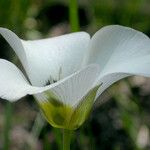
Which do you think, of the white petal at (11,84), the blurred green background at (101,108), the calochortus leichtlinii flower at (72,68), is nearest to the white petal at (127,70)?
the calochortus leichtlinii flower at (72,68)

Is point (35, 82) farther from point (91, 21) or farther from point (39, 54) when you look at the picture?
point (91, 21)

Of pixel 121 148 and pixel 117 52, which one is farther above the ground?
pixel 117 52

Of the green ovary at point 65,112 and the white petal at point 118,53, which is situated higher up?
the white petal at point 118,53

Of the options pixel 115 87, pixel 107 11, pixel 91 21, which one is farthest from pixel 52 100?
pixel 91 21

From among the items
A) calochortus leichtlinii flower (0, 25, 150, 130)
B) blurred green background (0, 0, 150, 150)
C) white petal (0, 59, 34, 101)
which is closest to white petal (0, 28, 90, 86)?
calochortus leichtlinii flower (0, 25, 150, 130)

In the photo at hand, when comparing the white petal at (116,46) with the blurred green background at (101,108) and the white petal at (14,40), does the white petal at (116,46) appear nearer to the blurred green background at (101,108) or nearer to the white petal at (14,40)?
the white petal at (14,40)

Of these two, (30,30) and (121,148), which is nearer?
(121,148)

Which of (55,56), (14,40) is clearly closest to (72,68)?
(55,56)

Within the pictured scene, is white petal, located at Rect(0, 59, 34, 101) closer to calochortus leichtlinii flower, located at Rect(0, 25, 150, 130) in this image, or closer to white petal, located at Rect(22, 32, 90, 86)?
calochortus leichtlinii flower, located at Rect(0, 25, 150, 130)
